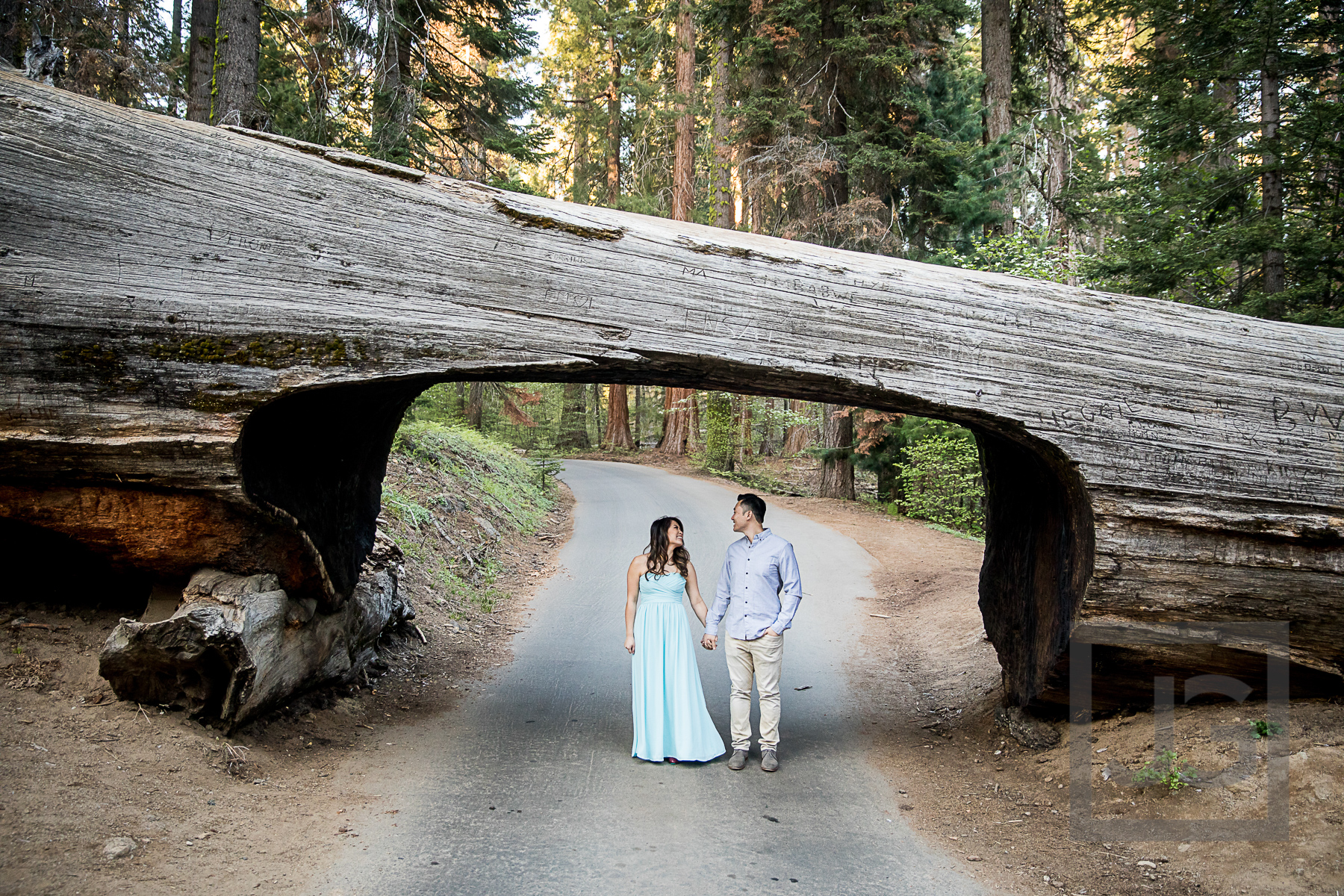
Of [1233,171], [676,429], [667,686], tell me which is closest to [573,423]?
[676,429]

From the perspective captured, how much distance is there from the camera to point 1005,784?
5.40 meters

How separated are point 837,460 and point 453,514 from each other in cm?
1103

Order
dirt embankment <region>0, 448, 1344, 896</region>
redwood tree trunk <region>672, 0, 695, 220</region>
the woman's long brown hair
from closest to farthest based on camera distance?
dirt embankment <region>0, 448, 1344, 896</region>, the woman's long brown hair, redwood tree trunk <region>672, 0, 695, 220</region>

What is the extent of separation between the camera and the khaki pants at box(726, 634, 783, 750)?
221 inches

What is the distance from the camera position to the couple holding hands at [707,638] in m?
5.63

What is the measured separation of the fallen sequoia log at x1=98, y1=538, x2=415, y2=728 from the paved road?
1.05 m

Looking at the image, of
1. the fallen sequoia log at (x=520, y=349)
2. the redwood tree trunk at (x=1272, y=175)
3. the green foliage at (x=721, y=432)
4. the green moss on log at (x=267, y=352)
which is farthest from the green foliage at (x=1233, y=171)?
the green foliage at (x=721, y=432)

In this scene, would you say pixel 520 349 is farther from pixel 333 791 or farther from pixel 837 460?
pixel 837 460

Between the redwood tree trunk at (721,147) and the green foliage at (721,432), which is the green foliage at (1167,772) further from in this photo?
the green foliage at (721,432)

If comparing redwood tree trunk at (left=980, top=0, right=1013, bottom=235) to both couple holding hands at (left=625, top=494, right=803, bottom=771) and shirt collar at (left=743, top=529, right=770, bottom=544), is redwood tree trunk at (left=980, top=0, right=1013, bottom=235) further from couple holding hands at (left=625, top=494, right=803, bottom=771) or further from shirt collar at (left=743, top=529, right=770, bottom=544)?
couple holding hands at (left=625, top=494, right=803, bottom=771)

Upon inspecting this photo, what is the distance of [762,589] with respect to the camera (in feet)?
18.6

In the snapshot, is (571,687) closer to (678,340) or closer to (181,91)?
(678,340)

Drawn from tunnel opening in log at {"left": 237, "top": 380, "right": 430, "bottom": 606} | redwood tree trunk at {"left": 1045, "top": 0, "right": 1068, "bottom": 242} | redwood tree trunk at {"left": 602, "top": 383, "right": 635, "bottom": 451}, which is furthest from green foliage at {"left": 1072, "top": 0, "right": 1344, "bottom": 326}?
redwood tree trunk at {"left": 602, "top": 383, "right": 635, "bottom": 451}

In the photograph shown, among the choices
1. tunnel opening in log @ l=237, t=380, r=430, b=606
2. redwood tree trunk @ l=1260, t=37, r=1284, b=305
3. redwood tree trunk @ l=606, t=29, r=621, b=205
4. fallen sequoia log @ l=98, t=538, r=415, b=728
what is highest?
redwood tree trunk @ l=606, t=29, r=621, b=205
